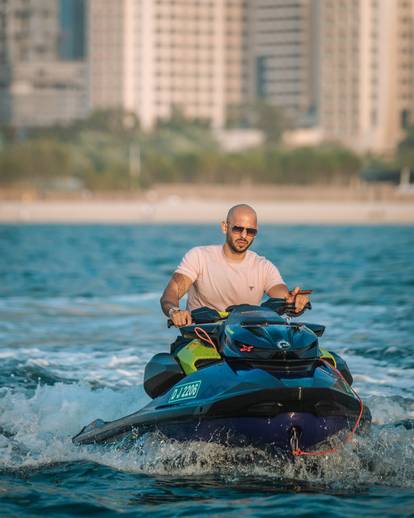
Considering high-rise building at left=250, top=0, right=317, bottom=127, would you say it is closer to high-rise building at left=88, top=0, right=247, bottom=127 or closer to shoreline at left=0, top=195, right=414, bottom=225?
high-rise building at left=88, top=0, right=247, bottom=127

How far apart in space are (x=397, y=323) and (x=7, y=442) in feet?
29.5

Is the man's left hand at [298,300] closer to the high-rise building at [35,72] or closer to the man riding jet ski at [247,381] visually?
the man riding jet ski at [247,381]

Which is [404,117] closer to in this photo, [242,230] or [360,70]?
[360,70]

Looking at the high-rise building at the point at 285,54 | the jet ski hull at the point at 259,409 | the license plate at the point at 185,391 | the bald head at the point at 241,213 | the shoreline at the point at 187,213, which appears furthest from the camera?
the high-rise building at the point at 285,54

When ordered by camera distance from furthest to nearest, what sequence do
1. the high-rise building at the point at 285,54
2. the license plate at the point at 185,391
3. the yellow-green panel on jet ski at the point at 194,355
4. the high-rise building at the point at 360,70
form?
the high-rise building at the point at 285,54 → the high-rise building at the point at 360,70 → the yellow-green panel on jet ski at the point at 194,355 → the license plate at the point at 185,391

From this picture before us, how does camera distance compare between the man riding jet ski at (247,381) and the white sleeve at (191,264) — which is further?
the white sleeve at (191,264)

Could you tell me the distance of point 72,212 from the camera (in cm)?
8294

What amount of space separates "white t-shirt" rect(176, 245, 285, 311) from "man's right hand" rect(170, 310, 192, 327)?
0.56 metres

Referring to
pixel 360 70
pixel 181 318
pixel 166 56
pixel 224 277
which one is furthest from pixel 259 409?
pixel 166 56

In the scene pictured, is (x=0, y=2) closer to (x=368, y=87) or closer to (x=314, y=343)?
(x=368, y=87)

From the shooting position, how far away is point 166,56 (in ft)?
606

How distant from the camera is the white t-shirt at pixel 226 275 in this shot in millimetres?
8773

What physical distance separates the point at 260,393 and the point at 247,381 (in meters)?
0.12

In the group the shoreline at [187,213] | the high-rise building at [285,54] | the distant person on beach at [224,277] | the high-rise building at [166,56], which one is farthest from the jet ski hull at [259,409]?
the high-rise building at [285,54]
